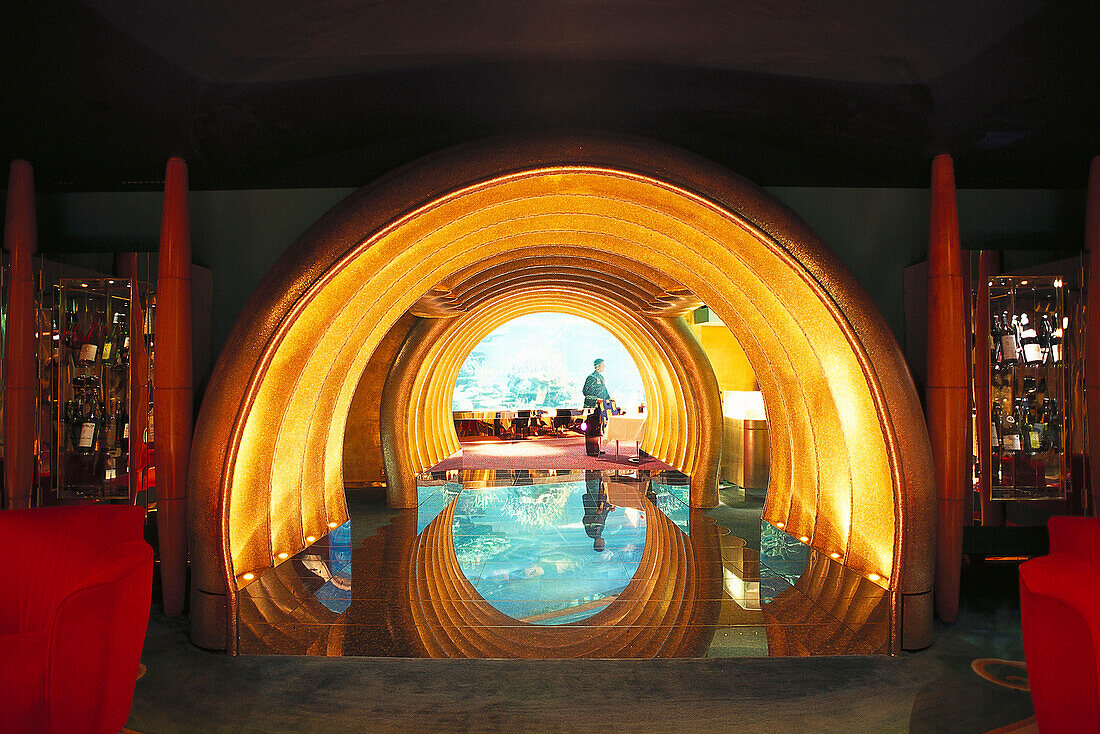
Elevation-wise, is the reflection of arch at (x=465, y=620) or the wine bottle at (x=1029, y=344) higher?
the wine bottle at (x=1029, y=344)

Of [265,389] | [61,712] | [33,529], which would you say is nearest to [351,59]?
[265,389]

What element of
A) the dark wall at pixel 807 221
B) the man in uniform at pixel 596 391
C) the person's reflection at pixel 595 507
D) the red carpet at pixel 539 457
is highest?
the dark wall at pixel 807 221

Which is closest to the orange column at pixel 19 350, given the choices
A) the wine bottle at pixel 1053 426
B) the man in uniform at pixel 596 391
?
the wine bottle at pixel 1053 426

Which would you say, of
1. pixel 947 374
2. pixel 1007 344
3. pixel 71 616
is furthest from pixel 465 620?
pixel 1007 344

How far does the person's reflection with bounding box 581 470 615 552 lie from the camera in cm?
800

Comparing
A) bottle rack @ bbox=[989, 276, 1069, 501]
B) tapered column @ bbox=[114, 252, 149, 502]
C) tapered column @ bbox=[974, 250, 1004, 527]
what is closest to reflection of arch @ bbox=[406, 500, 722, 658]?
tapered column @ bbox=[974, 250, 1004, 527]

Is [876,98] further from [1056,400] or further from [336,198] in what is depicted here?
[336,198]

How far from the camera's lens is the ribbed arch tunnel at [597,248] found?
16.2ft

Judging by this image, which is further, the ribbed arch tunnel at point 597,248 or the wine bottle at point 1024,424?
the wine bottle at point 1024,424

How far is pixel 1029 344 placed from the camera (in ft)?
19.4

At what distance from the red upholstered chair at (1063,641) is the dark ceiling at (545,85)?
293 centimetres

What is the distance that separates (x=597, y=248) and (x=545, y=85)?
119 inches

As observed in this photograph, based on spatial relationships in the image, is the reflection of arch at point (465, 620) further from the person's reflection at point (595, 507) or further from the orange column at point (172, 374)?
the person's reflection at point (595, 507)

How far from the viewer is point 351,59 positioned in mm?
4152
